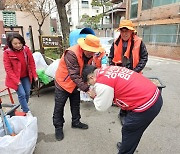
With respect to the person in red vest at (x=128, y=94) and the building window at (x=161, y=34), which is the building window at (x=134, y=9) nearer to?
the building window at (x=161, y=34)

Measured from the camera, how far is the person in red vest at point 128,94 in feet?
4.98

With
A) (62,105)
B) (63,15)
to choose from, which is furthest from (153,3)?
(62,105)

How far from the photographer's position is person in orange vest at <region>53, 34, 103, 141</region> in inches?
81.4

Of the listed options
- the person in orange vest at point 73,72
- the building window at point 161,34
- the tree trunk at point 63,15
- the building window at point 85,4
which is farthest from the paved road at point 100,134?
the building window at point 85,4

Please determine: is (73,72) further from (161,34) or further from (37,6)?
(37,6)

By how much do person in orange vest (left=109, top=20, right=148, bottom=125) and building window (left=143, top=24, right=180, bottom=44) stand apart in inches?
376

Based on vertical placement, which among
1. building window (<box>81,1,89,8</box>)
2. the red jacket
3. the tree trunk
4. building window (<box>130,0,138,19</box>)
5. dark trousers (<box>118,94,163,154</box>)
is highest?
building window (<box>81,1,89,8</box>)

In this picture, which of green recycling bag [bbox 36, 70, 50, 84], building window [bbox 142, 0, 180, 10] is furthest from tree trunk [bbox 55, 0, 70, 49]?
building window [bbox 142, 0, 180, 10]

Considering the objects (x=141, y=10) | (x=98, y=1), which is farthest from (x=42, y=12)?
(x=98, y=1)

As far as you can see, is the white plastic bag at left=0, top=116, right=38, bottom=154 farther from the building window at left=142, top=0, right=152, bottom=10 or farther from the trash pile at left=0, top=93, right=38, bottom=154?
the building window at left=142, top=0, right=152, bottom=10

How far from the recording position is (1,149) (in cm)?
171

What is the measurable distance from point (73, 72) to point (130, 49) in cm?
111

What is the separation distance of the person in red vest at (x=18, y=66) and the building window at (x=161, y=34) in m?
10.4

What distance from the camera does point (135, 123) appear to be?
64.6 inches
